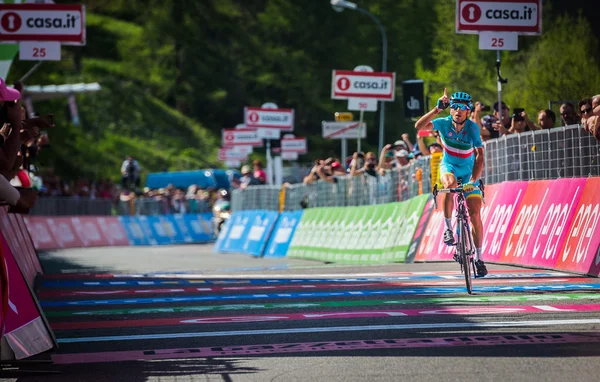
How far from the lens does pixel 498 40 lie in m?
20.2

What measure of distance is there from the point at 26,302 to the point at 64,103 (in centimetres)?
6604

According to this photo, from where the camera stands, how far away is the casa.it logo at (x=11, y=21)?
23438mm

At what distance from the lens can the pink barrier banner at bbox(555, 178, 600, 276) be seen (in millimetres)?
14281

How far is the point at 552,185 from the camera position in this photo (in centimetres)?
1641

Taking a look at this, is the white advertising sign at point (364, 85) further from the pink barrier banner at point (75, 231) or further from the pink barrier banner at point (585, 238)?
the pink barrier banner at point (585, 238)

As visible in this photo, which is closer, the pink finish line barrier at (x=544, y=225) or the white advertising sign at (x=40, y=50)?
the pink finish line barrier at (x=544, y=225)

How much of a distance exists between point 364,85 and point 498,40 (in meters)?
10.4

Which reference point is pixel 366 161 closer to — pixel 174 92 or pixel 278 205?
pixel 278 205

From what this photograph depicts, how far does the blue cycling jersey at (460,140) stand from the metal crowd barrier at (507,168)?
1780mm

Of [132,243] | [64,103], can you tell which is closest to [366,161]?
[132,243]

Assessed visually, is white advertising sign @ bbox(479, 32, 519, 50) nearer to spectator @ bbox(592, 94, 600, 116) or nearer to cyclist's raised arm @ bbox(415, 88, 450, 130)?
spectator @ bbox(592, 94, 600, 116)

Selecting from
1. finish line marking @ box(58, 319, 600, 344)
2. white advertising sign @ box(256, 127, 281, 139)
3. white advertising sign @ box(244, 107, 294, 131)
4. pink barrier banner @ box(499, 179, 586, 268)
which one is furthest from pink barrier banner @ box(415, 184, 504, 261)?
white advertising sign @ box(256, 127, 281, 139)

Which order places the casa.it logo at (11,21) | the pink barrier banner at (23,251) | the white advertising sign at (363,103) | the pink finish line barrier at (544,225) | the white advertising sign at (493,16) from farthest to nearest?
the white advertising sign at (363,103) < the casa.it logo at (11,21) < the white advertising sign at (493,16) < the pink barrier banner at (23,251) < the pink finish line barrier at (544,225)

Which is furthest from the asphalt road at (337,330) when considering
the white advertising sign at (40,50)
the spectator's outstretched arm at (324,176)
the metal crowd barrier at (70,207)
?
the metal crowd barrier at (70,207)
